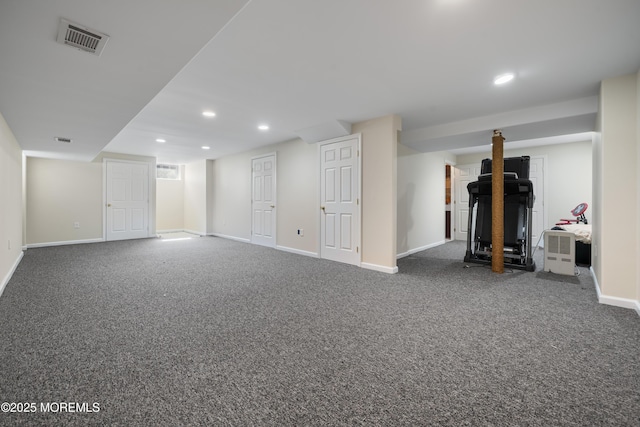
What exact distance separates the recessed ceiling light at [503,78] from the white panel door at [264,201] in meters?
4.25

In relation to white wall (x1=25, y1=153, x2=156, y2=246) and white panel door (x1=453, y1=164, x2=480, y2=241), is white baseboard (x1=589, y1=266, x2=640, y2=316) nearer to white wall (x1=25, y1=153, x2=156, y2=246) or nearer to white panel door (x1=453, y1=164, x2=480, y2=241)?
white panel door (x1=453, y1=164, x2=480, y2=241)

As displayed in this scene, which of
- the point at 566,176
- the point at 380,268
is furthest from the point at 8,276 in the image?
the point at 566,176

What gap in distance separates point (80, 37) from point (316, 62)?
1.66 meters

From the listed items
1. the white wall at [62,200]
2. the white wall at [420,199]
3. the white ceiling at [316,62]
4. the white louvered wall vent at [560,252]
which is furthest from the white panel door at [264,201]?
the white louvered wall vent at [560,252]

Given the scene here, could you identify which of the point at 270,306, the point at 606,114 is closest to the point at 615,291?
the point at 606,114

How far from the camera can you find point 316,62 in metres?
2.50

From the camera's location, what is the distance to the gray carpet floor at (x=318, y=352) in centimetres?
132

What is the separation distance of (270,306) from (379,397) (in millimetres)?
1465

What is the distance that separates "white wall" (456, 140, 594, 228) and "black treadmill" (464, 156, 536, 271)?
6.87 ft

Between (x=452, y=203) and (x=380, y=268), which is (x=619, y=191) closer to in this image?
(x=380, y=268)

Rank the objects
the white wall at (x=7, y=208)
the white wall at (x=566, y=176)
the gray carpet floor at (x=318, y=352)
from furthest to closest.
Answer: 1. the white wall at (x=566, y=176)
2. the white wall at (x=7, y=208)
3. the gray carpet floor at (x=318, y=352)

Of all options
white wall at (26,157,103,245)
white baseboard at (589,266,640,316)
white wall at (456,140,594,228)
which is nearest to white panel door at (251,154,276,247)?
white wall at (26,157,103,245)

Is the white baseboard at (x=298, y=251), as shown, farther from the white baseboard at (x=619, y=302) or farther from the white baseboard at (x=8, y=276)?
the white baseboard at (x=8, y=276)

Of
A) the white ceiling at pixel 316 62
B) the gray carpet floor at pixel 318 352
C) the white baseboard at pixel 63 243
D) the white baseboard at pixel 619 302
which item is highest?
the white ceiling at pixel 316 62
